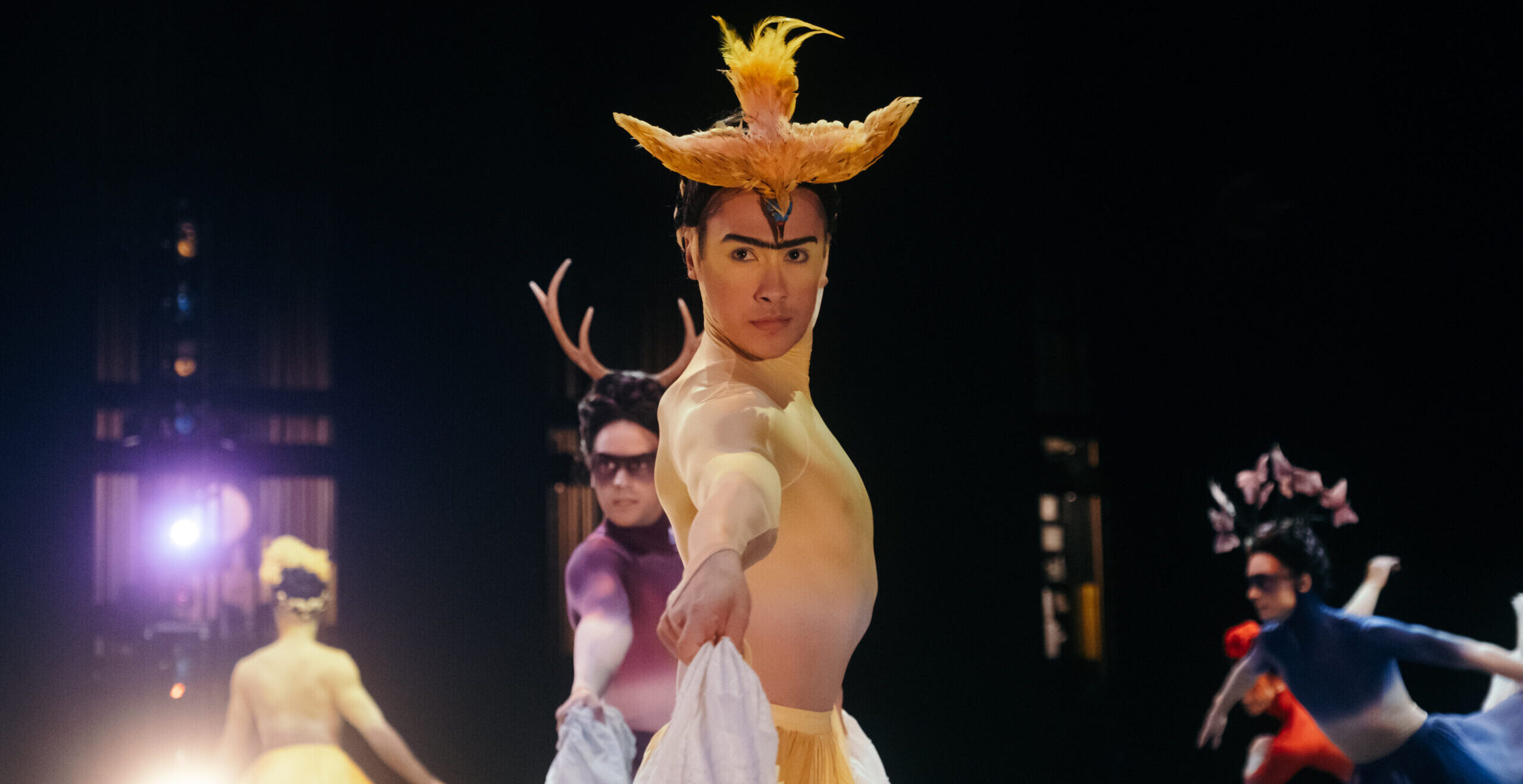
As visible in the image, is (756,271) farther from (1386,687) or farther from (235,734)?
(1386,687)

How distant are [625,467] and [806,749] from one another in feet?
6.45

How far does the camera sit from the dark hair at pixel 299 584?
3.80m

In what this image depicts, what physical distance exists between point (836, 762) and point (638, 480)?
1.93 meters

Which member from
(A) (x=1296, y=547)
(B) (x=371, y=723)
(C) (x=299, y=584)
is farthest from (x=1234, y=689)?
(C) (x=299, y=584)

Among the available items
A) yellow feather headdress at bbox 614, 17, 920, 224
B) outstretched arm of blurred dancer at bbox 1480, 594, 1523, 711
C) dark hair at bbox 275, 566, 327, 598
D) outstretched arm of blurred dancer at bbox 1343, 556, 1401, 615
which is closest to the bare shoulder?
dark hair at bbox 275, 566, 327, 598

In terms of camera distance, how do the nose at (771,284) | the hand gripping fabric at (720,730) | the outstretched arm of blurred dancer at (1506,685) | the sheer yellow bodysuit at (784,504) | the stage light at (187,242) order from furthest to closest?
the stage light at (187,242), the outstretched arm of blurred dancer at (1506,685), the nose at (771,284), the sheer yellow bodysuit at (784,504), the hand gripping fabric at (720,730)

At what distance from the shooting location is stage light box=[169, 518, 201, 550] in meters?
3.79

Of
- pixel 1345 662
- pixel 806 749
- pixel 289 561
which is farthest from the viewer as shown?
pixel 1345 662

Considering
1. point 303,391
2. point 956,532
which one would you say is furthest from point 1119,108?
point 303,391

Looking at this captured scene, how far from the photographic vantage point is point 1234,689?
14.1 ft

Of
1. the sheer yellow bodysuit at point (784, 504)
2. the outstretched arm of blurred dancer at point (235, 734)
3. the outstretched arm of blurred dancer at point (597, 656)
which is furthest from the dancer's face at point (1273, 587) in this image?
the outstretched arm of blurred dancer at point (235, 734)

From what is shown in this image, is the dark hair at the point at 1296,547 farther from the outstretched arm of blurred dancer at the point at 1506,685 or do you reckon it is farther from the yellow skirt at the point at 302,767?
the yellow skirt at the point at 302,767

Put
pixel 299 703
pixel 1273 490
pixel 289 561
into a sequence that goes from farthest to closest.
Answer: pixel 1273 490
pixel 289 561
pixel 299 703

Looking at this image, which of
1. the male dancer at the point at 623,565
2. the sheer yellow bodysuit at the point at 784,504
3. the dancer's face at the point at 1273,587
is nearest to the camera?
the sheer yellow bodysuit at the point at 784,504
